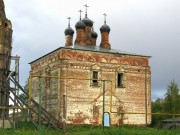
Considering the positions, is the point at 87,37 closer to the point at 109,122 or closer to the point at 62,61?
the point at 62,61

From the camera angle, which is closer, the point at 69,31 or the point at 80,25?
the point at 80,25

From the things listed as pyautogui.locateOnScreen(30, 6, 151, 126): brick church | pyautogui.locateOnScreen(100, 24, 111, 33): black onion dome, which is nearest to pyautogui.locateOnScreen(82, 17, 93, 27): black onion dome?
pyautogui.locateOnScreen(100, 24, 111, 33): black onion dome

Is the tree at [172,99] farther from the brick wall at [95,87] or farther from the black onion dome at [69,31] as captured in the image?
the black onion dome at [69,31]

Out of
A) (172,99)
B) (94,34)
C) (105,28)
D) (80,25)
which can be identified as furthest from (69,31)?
(172,99)

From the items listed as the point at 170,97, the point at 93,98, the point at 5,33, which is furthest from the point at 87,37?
the point at 170,97

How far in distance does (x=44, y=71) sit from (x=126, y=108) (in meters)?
6.79

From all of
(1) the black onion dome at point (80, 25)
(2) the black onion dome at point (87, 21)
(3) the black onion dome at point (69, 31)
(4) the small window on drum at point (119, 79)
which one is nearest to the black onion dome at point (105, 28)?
(2) the black onion dome at point (87, 21)

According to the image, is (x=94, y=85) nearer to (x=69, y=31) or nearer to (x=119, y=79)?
(x=119, y=79)

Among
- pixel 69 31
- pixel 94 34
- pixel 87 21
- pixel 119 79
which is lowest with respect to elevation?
pixel 119 79

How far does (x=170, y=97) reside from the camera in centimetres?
3731

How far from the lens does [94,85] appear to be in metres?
24.9

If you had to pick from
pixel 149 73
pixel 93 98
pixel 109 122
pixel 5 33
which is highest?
pixel 5 33

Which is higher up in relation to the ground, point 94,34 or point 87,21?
point 87,21

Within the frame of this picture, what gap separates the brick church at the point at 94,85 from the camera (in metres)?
24.0
